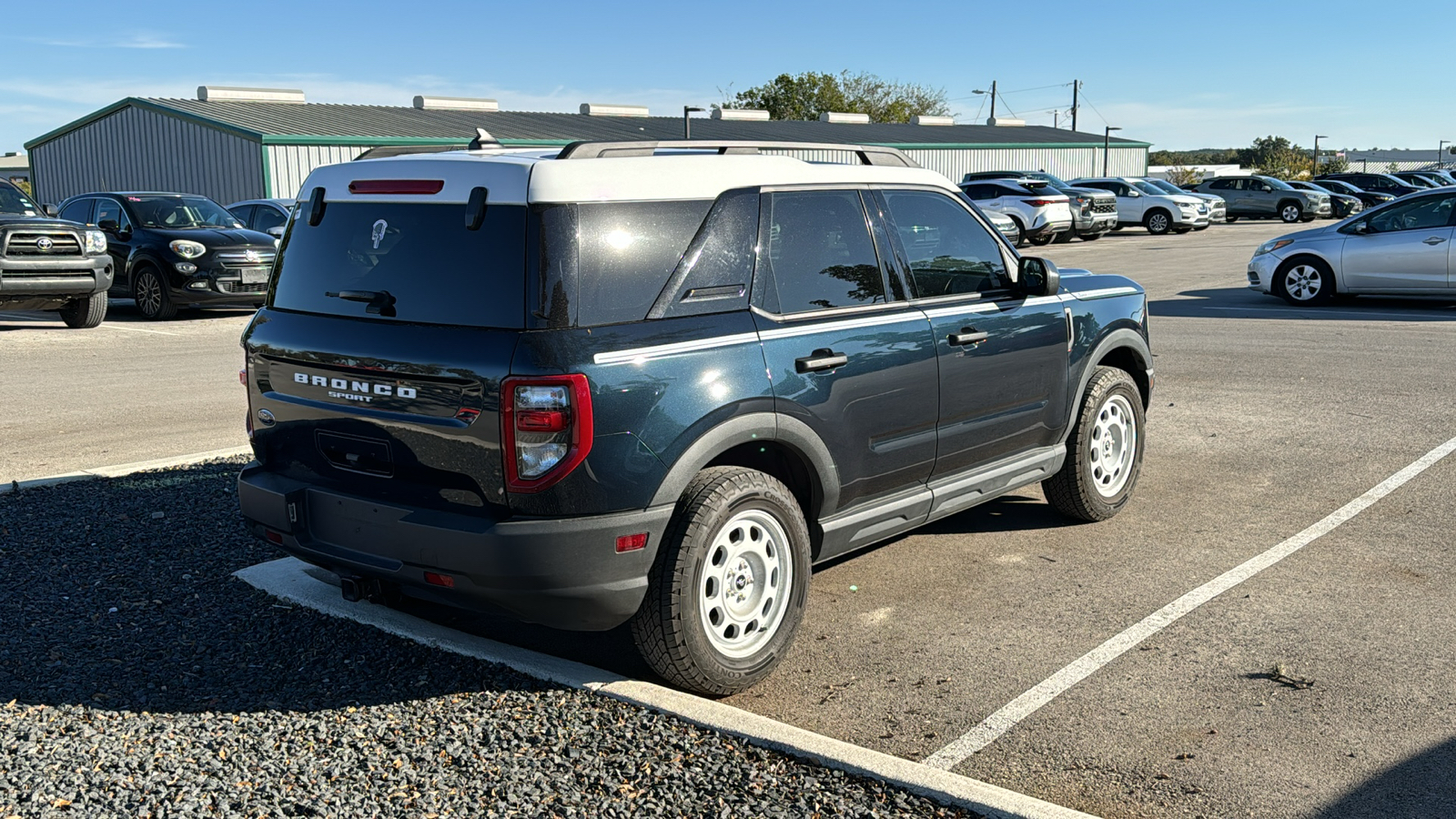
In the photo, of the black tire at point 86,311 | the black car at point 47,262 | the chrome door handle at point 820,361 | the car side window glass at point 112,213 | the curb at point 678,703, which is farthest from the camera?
the car side window glass at point 112,213

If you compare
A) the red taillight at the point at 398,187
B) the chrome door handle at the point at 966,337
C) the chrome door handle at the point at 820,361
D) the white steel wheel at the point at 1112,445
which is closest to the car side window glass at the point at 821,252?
the chrome door handle at the point at 820,361

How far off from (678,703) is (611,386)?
110 centimetres

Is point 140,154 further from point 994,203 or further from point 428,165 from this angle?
point 428,165

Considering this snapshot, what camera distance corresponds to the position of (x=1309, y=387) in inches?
403

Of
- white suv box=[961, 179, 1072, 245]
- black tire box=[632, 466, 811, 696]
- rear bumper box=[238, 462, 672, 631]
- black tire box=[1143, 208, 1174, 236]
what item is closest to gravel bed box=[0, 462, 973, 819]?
black tire box=[632, 466, 811, 696]

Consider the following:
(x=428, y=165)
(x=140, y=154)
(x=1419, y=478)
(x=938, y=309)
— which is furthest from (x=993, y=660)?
(x=140, y=154)

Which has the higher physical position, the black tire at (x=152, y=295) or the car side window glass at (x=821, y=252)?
the car side window glass at (x=821, y=252)

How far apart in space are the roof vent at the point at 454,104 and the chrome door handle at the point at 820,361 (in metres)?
42.9

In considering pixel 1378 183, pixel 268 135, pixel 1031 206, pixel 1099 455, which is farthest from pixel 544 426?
pixel 1378 183

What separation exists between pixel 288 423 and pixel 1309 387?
8594mm

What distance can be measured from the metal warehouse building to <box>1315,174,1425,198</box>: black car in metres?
15.5

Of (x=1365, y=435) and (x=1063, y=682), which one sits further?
(x=1365, y=435)

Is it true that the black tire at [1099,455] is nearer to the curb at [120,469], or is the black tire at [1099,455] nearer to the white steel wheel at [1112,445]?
the white steel wheel at [1112,445]

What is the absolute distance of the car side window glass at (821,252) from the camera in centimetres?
467
